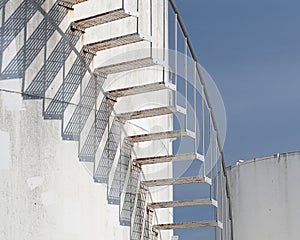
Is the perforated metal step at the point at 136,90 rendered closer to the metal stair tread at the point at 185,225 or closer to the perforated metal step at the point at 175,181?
the perforated metal step at the point at 175,181

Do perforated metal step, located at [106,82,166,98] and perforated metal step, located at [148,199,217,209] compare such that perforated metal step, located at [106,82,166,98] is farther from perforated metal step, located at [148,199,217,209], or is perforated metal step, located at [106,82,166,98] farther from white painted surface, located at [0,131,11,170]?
white painted surface, located at [0,131,11,170]

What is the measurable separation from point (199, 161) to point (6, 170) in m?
2.97

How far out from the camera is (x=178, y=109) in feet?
32.8

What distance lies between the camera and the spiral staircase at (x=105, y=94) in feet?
29.4

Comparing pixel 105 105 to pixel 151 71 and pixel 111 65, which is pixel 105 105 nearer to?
pixel 111 65

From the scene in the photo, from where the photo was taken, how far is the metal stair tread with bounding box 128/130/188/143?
10104mm

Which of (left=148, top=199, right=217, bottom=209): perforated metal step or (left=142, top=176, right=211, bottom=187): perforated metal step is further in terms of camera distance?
(left=148, top=199, right=217, bottom=209): perforated metal step

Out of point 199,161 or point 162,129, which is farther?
point 162,129

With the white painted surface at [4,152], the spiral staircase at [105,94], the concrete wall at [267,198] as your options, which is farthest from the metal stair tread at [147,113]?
the concrete wall at [267,198]

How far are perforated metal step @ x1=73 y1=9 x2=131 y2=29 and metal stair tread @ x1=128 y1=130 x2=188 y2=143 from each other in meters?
1.69

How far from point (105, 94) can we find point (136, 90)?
43 cm

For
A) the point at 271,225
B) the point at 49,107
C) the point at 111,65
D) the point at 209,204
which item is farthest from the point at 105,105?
the point at 271,225

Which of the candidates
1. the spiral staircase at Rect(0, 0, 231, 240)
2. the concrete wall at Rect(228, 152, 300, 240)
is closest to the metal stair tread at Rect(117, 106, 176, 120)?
the spiral staircase at Rect(0, 0, 231, 240)

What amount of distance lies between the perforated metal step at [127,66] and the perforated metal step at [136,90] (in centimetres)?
27
